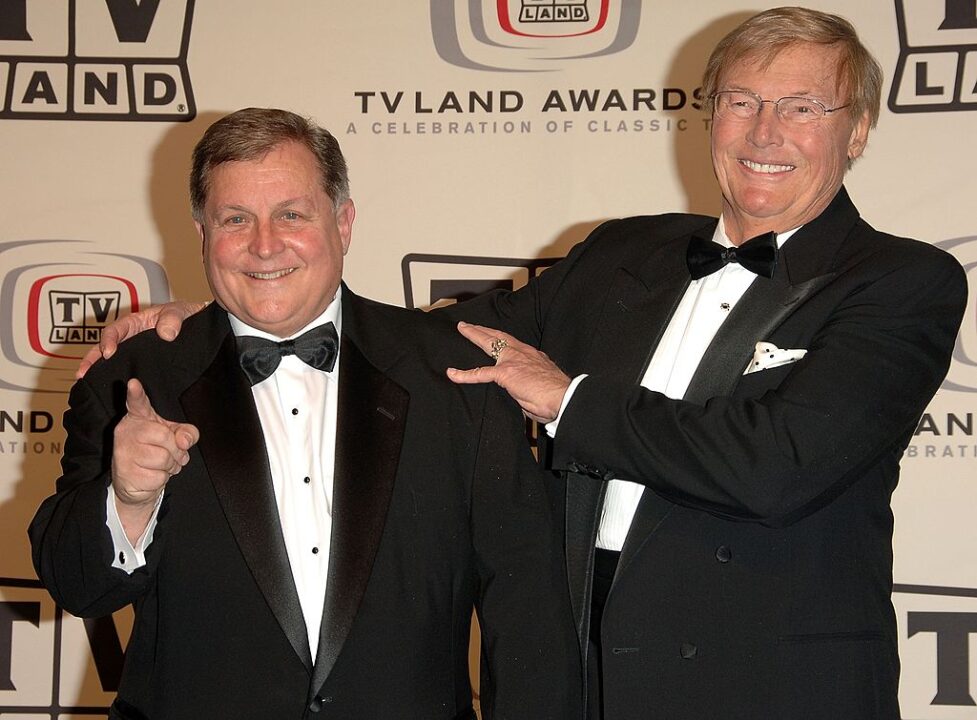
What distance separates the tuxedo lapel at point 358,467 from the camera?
188 cm

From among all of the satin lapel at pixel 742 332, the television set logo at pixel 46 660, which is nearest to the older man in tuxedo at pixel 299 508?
the satin lapel at pixel 742 332

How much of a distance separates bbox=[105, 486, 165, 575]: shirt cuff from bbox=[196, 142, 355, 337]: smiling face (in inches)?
15.6

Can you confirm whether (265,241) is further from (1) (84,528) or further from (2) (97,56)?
(2) (97,56)

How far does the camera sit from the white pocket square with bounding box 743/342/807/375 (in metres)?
2.12

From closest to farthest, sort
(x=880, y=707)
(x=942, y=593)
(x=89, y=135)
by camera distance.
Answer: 1. (x=880, y=707)
2. (x=942, y=593)
3. (x=89, y=135)

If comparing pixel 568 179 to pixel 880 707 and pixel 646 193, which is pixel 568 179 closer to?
pixel 646 193

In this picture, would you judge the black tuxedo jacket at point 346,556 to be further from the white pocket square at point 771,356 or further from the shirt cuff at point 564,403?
the white pocket square at point 771,356

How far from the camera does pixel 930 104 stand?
145 inches

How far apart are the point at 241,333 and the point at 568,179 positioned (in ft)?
6.20

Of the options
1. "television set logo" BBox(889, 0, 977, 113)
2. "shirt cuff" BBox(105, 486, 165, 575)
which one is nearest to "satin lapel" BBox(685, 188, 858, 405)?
"shirt cuff" BBox(105, 486, 165, 575)

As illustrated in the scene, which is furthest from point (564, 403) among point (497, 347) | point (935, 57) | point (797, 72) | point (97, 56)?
point (97, 56)

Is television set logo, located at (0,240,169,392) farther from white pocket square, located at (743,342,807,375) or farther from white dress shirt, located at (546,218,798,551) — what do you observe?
white pocket square, located at (743,342,807,375)

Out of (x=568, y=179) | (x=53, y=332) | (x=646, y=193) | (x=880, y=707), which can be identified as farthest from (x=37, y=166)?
(x=880, y=707)

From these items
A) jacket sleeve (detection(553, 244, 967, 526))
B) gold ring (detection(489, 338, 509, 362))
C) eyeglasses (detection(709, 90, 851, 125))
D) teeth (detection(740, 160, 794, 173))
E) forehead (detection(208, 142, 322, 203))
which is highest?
eyeglasses (detection(709, 90, 851, 125))
